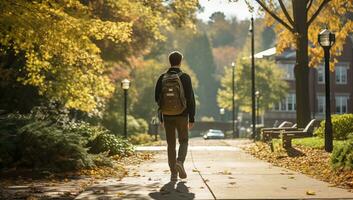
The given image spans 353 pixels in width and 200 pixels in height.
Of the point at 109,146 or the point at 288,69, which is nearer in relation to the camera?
the point at 109,146

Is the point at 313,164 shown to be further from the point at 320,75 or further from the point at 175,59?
the point at 320,75

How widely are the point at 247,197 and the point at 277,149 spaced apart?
414 inches

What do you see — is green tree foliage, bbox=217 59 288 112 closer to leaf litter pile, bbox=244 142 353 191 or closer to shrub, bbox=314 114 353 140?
shrub, bbox=314 114 353 140

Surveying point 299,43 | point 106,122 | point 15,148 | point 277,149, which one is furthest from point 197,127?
point 15,148

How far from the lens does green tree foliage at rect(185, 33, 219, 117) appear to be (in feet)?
439

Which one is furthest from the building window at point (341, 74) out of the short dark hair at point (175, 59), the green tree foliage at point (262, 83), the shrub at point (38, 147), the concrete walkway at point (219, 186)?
the short dark hair at point (175, 59)

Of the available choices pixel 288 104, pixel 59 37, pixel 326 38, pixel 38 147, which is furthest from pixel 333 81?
pixel 38 147

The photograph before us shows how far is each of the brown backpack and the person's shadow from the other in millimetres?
1212

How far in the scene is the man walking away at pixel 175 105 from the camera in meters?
9.70

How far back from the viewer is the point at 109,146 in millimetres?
17516

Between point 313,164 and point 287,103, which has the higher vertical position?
point 287,103

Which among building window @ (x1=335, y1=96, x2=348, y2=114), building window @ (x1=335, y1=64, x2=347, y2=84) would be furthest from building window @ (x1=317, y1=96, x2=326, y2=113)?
building window @ (x1=335, y1=64, x2=347, y2=84)

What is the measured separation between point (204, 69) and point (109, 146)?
118923mm

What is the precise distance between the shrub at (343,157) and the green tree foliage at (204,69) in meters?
121
